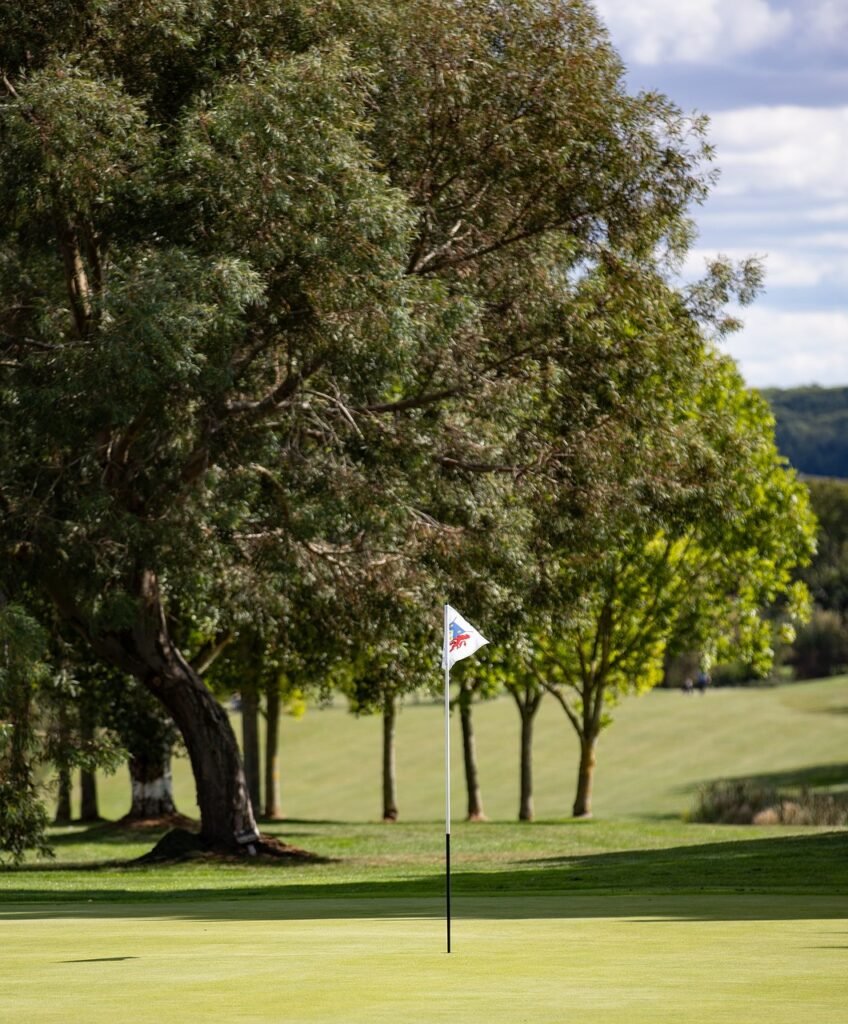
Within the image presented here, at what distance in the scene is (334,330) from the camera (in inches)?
948

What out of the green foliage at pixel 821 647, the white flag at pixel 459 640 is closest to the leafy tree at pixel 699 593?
the white flag at pixel 459 640

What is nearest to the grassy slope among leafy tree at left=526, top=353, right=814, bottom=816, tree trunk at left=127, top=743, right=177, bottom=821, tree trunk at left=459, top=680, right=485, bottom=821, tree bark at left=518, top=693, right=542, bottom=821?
tree bark at left=518, top=693, right=542, bottom=821

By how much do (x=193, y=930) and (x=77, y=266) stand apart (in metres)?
13.2

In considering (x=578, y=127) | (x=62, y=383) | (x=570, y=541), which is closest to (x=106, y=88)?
(x=62, y=383)

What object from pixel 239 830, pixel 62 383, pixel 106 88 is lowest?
pixel 239 830

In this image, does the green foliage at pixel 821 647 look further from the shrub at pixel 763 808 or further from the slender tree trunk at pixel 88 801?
the slender tree trunk at pixel 88 801

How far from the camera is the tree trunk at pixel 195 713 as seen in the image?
93.6 ft

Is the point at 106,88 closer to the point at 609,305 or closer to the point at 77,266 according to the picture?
the point at 77,266

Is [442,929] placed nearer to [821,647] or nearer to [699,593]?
[699,593]

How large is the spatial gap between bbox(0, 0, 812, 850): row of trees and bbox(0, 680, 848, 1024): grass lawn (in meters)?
4.42

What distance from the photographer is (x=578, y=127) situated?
27.3 meters

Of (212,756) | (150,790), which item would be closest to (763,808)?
(150,790)

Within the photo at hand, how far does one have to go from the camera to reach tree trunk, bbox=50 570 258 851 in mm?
28531

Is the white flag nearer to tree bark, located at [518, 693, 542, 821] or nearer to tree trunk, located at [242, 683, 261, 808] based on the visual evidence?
tree trunk, located at [242, 683, 261, 808]
